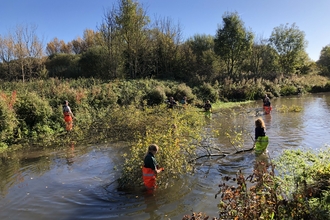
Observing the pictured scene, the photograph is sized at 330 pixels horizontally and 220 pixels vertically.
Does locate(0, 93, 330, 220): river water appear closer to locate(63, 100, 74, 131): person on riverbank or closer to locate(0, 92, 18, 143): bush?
locate(0, 92, 18, 143): bush

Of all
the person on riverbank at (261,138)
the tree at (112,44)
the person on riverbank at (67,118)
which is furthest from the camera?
the tree at (112,44)

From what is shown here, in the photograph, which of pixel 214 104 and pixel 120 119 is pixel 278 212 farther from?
pixel 214 104

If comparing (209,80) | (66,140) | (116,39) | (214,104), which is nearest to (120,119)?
(66,140)

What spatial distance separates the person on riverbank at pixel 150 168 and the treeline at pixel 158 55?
2272 centimetres

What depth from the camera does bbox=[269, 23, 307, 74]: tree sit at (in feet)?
139

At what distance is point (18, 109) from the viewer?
15.3m

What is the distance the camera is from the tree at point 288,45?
1662 inches

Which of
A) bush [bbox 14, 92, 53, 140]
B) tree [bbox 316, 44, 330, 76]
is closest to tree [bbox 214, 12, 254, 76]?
tree [bbox 316, 44, 330, 76]

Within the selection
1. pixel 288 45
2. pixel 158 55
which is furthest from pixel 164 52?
pixel 288 45

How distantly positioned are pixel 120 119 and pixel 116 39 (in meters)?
17.5

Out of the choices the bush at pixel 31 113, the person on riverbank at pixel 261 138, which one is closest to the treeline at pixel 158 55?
the bush at pixel 31 113

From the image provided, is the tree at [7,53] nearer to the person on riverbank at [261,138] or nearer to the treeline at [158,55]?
the treeline at [158,55]

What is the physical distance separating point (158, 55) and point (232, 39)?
9.86 meters

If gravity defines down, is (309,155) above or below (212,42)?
below
